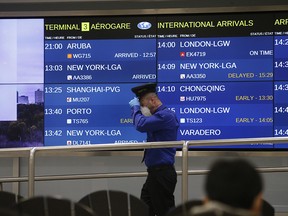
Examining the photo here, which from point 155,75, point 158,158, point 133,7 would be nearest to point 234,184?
point 158,158

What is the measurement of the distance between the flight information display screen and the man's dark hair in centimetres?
414

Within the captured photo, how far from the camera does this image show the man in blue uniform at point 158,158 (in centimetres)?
443

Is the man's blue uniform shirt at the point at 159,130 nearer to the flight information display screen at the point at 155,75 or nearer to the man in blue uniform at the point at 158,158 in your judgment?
the man in blue uniform at the point at 158,158

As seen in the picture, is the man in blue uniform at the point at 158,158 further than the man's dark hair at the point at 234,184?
Yes

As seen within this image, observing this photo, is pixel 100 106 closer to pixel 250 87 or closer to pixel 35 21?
pixel 35 21

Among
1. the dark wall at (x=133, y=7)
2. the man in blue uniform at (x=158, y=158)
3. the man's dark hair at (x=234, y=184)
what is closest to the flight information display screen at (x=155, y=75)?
the dark wall at (x=133, y=7)

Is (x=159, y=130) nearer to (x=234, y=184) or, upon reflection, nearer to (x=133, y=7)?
(x=133, y=7)

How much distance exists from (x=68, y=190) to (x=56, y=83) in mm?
1248

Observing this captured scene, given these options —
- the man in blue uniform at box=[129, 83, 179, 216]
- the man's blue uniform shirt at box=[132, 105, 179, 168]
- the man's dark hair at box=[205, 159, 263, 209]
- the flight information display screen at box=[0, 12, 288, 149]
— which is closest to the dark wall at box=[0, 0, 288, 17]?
the flight information display screen at box=[0, 12, 288, 149]

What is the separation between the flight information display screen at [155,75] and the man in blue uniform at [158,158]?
1043mm

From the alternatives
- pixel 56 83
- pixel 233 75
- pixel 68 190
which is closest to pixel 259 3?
pixel 233 75

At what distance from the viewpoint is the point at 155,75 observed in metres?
5.77

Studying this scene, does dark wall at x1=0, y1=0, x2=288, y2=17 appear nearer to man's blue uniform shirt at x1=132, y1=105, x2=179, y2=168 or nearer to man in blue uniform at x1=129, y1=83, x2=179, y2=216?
man in blue uniform at x1=129, y1=83, x2=179, y2=216

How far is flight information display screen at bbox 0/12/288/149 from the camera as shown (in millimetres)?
5629
